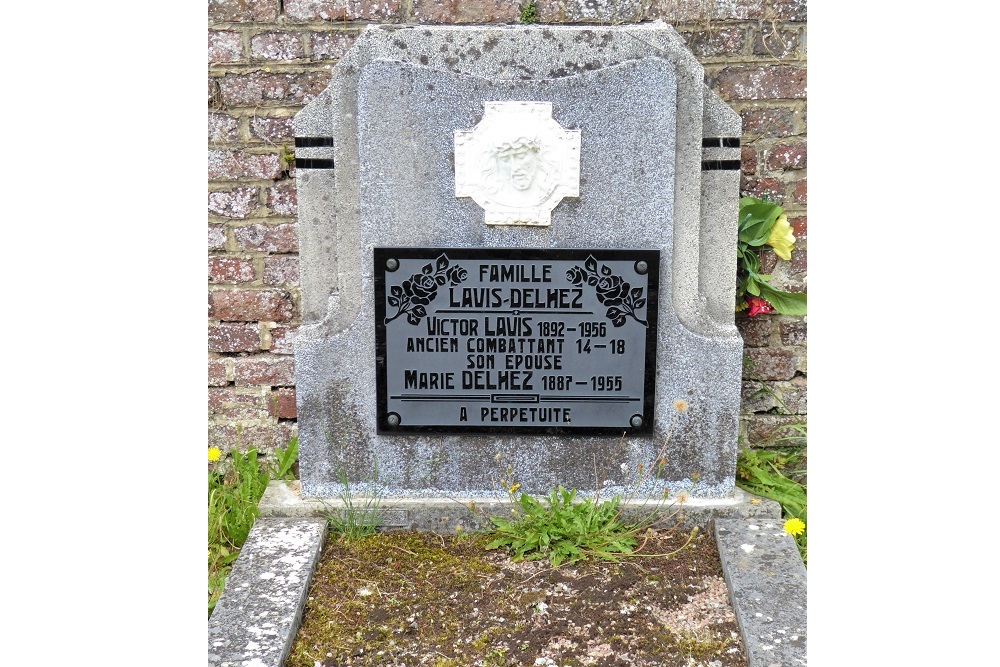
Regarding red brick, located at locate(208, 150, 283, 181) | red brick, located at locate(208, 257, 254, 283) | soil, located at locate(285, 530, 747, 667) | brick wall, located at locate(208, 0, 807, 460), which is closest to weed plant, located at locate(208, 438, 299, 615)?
brick wall, located at locate(208, 0, 807, 460)

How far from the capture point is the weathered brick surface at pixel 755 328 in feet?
9.66

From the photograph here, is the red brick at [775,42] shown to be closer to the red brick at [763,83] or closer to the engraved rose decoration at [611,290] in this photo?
the red brick at [763,83]

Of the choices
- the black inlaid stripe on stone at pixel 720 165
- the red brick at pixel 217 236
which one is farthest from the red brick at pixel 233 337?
the black inlaid stripe on stone at pixel 720 165

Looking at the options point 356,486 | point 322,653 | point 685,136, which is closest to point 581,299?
point 685,136

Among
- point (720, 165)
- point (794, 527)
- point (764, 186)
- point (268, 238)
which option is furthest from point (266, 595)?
point (764, 186)

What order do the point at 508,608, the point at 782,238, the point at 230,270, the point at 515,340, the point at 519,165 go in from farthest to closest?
1. the point at 230,270
2. the point at 782,238
3. the point at 515,340
4. the point at 519,165
5. the point at 508,608

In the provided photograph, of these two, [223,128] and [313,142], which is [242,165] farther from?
[313,142]

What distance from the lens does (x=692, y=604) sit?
210cm

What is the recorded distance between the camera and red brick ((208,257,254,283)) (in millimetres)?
2914

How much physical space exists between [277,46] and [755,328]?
6.21 feet

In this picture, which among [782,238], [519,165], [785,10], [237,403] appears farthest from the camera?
[237,403]

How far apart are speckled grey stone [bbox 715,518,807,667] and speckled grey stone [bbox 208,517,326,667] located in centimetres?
108

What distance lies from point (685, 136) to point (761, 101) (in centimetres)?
60

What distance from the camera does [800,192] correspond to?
111 inches
